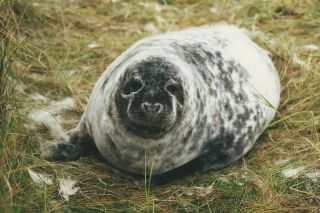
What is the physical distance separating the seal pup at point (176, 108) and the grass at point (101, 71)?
0.40ft

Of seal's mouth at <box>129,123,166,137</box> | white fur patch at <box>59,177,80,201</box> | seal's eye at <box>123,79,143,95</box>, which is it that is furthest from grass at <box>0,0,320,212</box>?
seal's eye at <box>123,79,143,95</box>

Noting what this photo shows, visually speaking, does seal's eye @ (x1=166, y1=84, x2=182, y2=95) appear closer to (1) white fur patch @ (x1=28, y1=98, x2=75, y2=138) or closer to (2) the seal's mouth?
(2) the seal's mouth

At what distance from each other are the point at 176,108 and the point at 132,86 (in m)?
0.25

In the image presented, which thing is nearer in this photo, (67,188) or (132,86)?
(132,86)

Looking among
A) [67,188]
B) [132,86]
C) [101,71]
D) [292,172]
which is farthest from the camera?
[101,71]

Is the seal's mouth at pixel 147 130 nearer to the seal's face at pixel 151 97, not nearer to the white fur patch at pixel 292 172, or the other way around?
the seal's face at pixel 151 97

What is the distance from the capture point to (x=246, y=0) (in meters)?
6.11

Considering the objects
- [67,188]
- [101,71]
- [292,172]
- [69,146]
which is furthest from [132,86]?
[101,71]

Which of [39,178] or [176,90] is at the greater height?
[176,90]

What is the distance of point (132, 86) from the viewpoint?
2.95 metres

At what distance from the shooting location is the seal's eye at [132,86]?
2924 mm

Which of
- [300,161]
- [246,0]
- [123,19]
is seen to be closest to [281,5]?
[246,0]

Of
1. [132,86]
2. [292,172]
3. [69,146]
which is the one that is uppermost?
[132,86]

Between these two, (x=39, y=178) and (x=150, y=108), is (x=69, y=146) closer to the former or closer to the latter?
(x=39, y=178)
